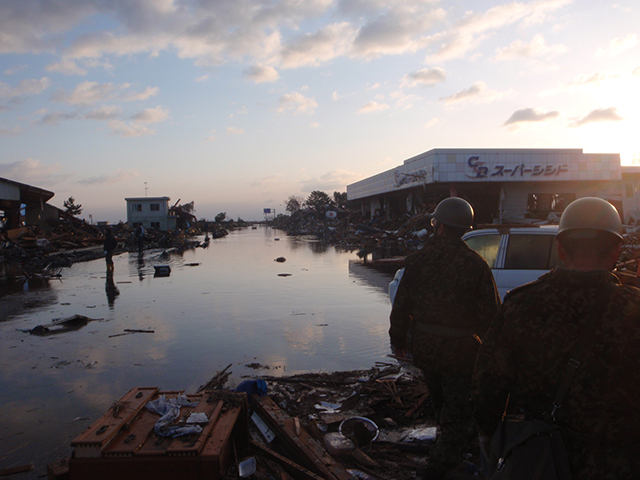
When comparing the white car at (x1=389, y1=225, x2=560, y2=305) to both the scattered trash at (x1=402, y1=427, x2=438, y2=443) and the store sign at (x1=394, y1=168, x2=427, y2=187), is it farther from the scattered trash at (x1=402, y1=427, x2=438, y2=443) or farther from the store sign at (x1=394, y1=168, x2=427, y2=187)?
the store sign at (x1=394, y1=168, x2=427, y2=187)

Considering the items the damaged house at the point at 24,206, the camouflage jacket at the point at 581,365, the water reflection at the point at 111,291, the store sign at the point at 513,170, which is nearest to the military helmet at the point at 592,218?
the camouflage jacket at the point at 581,365

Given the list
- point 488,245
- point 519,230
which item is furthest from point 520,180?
point 519,230

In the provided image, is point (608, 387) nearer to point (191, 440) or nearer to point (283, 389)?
point (191, 440)

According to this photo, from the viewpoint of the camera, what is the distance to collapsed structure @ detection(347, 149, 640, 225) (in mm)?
29297

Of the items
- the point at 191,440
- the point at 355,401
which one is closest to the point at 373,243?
the point at 355,401

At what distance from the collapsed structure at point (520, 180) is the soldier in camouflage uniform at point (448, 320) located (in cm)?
2708

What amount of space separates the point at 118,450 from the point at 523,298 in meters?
2.71

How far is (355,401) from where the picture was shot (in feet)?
15.7

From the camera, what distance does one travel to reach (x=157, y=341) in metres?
7.34

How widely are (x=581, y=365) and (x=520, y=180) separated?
3144cm

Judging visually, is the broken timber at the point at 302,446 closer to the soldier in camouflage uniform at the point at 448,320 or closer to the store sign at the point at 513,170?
the soldier in camouflage uniform at the point at 448,320

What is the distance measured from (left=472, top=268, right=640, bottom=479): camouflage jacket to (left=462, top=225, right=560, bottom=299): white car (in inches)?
158

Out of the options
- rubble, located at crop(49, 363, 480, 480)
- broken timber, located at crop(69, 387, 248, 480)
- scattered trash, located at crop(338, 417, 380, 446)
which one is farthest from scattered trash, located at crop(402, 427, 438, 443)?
broken timber, located at crop(69, 387, 248, 480)

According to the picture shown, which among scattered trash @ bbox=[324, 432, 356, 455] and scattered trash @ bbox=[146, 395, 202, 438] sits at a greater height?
scattered trash @ bbox=[146, 395, 202, 438]
